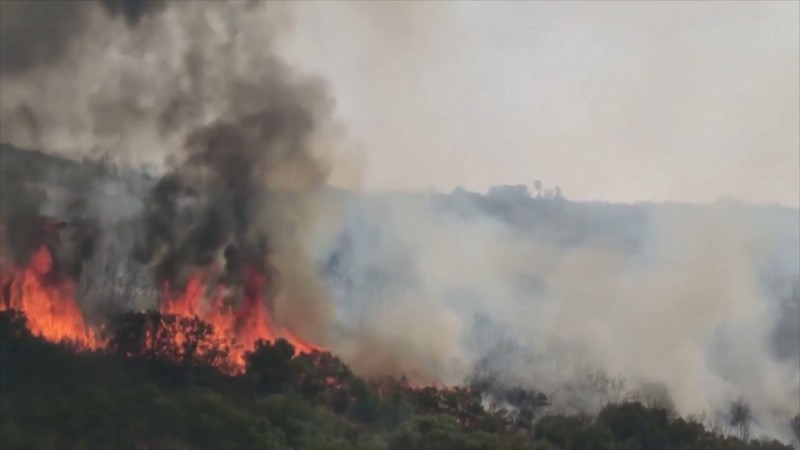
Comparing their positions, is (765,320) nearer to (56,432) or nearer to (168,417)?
(168,417)

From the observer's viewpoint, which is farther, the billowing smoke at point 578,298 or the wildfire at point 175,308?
the wildfire at point 175,308

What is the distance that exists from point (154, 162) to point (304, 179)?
73.6 inches

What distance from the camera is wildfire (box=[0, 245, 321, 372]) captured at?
11.3 m

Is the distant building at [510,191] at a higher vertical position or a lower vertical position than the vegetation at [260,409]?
higher

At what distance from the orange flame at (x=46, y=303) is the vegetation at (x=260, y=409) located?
7.7 inches

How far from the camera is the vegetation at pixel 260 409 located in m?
10.5

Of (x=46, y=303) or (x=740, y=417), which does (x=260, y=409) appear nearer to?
(x=46, y=303)

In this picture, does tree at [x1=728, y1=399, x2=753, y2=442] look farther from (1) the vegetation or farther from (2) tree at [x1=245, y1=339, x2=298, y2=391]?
(2) tree at [x1=245, y1=339, x2=298, y2=391]

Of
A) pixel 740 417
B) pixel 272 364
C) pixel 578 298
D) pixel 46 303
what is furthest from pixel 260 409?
pixel 740 417

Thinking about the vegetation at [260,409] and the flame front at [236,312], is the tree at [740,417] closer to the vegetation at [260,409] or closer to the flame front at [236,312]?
the vegetation at [260,409]

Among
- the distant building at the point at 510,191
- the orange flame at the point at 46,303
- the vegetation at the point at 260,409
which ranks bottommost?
the vegetation at the point at 260,409

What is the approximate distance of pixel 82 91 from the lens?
12.0 m

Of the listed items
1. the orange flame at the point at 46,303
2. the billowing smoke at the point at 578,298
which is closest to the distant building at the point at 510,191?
the billowing smoke at the point at 578,298

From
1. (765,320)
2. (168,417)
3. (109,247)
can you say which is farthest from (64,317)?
(765,320)
